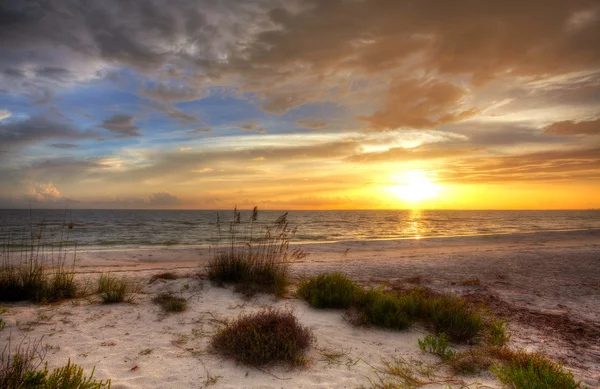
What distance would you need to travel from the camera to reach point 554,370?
4.43 metres

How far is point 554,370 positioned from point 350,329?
3087 mm

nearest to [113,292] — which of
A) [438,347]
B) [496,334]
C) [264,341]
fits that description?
[264,341]

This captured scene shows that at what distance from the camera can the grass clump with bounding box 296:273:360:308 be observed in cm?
731

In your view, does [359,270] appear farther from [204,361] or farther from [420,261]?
[204,361]

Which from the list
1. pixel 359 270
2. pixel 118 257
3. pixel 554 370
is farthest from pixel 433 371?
pixel 118 257

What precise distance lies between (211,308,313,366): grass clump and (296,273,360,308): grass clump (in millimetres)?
1760

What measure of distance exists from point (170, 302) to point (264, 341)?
298cm

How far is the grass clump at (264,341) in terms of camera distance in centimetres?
489

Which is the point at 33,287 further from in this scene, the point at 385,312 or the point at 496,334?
the point at 496,334

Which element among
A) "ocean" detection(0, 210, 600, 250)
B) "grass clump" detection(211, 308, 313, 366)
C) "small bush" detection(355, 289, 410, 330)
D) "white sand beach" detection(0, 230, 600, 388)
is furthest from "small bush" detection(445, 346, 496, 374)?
"ocean" detection(0, 210, 600, 250)

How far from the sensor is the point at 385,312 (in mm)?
6539

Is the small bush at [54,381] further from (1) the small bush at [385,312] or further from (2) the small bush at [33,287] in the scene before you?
(1) the small bush at [385,312]

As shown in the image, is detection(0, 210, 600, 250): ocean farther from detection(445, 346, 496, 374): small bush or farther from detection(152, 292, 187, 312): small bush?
detection(445, 346, 496, 374): small bush

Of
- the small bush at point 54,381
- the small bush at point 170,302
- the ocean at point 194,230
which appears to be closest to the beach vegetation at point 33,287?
the ocean at point 194,230
